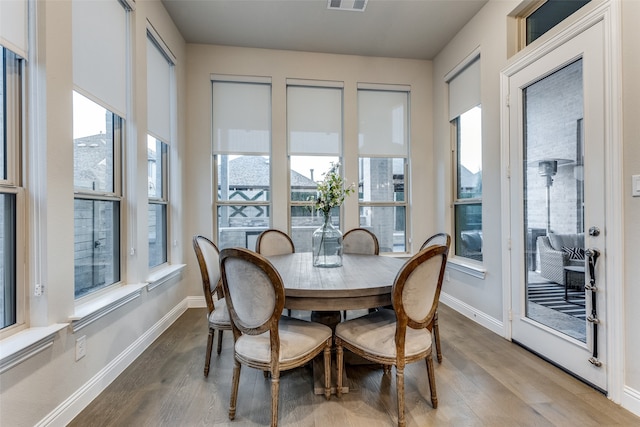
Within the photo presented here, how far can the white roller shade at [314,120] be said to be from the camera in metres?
3.78

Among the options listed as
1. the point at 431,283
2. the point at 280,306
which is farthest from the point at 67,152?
the point at 431,283

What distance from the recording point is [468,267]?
3230 mm

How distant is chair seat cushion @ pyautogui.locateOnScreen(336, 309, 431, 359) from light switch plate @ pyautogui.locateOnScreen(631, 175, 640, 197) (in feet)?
4.55

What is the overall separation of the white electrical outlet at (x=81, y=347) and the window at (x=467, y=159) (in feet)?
11.2

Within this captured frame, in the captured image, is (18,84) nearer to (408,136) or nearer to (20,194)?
(20,194)

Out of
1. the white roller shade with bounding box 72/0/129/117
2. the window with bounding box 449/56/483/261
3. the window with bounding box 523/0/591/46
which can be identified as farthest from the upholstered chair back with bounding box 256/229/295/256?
the window with bounding box 523/0/591/46

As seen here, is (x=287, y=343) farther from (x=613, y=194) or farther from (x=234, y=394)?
(x=613, y=194)

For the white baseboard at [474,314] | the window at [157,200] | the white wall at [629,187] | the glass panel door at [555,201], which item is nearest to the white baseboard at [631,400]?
the white wall at [629,187]

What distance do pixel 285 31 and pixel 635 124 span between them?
3103mm

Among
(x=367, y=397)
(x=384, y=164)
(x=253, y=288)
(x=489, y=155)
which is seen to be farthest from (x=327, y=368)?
(x=384, y=164)

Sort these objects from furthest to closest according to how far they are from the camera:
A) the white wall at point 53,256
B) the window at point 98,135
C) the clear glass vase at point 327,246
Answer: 1. the clear glass vase at point 327,246
2. the window at point 98,135
3. the white wall at point 53,256

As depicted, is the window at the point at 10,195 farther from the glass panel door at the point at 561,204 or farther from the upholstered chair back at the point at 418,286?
the glass panel door at the point at 561,204

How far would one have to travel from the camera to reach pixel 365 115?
3930 mm

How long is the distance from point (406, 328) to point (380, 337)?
0.17 metres
